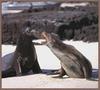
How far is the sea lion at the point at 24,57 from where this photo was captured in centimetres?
955

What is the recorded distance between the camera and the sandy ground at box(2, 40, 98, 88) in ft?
30.9

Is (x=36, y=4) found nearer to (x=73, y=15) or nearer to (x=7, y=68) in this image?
(x=73, y=15)

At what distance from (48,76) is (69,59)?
0.60m

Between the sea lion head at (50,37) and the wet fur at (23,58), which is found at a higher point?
the sea lion head at (50,37)

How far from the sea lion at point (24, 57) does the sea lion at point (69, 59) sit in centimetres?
39

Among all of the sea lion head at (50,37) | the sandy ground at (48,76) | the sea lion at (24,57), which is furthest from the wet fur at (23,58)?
the sea lion head at (50,37)

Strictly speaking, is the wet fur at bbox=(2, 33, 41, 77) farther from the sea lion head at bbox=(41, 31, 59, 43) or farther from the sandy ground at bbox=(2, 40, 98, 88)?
the sea lion head at bbox=(41, 31, 59, 43)

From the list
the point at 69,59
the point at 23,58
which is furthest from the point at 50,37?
the point at 23,58

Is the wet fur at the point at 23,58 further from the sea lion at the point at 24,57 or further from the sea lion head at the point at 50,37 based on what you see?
the sea lion head at the point at 50,37

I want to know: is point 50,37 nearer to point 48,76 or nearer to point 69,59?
point 69,59

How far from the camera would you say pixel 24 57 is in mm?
9633

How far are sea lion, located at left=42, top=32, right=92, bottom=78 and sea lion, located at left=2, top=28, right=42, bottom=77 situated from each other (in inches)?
15.4

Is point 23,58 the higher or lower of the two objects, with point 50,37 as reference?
lower

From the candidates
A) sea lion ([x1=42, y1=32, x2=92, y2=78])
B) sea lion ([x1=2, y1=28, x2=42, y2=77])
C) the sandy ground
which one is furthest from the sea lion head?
sea lion ([x1=2, y1=28, x2=42, y2=77])
